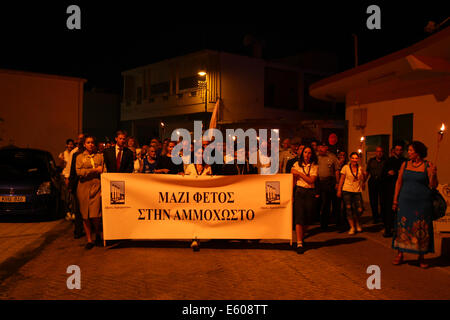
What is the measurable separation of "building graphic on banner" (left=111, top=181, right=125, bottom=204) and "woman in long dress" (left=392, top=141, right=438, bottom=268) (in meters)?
4.81

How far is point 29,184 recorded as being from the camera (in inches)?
440

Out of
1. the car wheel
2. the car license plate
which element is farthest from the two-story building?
the car license plate

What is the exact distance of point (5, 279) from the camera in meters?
6.08

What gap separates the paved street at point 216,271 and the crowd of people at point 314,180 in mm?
447

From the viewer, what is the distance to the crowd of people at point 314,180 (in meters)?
7.08

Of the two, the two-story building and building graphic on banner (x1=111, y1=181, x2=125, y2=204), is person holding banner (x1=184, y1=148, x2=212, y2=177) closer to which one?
building graphic on banner (x1=111, y1=181, x2=125, y2=204)

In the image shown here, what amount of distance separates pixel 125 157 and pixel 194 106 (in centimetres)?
2387

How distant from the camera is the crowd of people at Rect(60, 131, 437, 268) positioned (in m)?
7.08

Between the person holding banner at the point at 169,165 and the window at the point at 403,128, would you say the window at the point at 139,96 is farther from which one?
the person holding banner at the point at 169,165

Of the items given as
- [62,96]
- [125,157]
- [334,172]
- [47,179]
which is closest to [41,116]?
[62,96]

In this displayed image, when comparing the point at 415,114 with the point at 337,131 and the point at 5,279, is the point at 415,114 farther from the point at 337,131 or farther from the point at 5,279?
the point at 5,279

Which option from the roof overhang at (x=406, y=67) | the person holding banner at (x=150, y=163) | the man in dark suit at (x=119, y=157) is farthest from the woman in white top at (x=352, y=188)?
the man in dark suit at (x=119, y=157)

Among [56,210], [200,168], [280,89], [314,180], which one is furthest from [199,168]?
[280,89]

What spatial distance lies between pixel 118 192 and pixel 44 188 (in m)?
4.09
